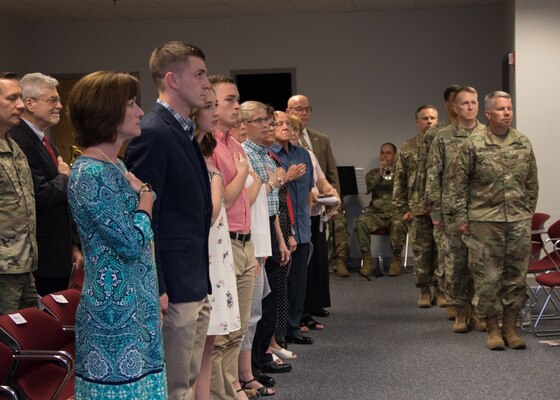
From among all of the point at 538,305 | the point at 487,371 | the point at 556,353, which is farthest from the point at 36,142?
the point at 538,305

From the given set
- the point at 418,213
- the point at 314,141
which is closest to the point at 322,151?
the point at 314,141

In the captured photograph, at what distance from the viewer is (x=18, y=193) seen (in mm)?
3865

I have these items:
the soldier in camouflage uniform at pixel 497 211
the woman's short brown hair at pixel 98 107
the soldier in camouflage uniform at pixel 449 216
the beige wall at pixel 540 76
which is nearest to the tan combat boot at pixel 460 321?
the soldier in camouflage uniform at pixel 449 216

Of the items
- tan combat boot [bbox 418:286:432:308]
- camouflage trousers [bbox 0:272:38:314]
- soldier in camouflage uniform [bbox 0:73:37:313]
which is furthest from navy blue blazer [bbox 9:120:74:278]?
tan combat boot [bbox 418:286:432:308]

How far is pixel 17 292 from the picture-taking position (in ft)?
12.5

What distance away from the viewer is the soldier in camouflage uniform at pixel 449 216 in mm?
6316

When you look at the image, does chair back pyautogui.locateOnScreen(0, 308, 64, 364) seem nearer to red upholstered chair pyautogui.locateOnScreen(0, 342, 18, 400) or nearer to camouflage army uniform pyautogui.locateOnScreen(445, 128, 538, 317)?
red upholstered chair pyautogui.locateOnScreen(0, 342, 18, 400)

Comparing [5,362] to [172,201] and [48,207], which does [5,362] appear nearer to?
[172,201]

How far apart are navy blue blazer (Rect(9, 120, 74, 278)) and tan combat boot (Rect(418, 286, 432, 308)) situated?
13.0ft

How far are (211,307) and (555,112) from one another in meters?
6.06

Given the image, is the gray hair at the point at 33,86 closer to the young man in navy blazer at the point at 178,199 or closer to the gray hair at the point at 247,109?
the gray hair at the point at 247,109

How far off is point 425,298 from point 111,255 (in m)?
5.31

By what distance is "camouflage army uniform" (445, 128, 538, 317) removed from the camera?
5703mm

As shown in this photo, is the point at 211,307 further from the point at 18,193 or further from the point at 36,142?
the point at 36,142
